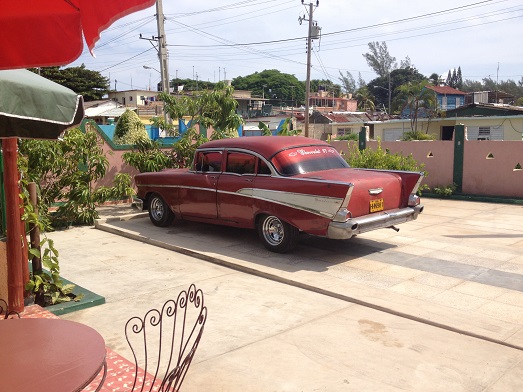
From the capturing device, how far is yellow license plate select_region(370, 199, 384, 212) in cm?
744

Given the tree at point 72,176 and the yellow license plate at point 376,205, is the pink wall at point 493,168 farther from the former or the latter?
the tree at point 72,176

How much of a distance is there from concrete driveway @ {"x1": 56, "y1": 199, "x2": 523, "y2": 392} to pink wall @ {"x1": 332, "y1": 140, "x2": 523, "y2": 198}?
416 cm

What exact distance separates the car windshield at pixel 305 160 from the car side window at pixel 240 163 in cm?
48

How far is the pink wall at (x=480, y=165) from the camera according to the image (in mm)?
13641

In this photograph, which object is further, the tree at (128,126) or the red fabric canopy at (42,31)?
the tree at (128,126)

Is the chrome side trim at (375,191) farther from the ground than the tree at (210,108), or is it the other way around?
the tree at (210,108)

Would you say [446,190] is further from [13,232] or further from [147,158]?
[13,232]

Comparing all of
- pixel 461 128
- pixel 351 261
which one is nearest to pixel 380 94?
pixel 461 128

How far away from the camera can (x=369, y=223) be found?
7203mm

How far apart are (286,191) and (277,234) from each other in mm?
819

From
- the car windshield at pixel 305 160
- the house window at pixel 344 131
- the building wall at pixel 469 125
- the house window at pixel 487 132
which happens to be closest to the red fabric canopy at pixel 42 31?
the car windshield at pixel 305 160

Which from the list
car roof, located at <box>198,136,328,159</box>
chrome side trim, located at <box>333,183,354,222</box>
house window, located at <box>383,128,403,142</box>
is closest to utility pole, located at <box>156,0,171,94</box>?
car roof, located at <box>198,136,328,159</box>

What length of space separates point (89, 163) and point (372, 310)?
23.9 ft

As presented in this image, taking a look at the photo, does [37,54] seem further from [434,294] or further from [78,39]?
[434,294]
